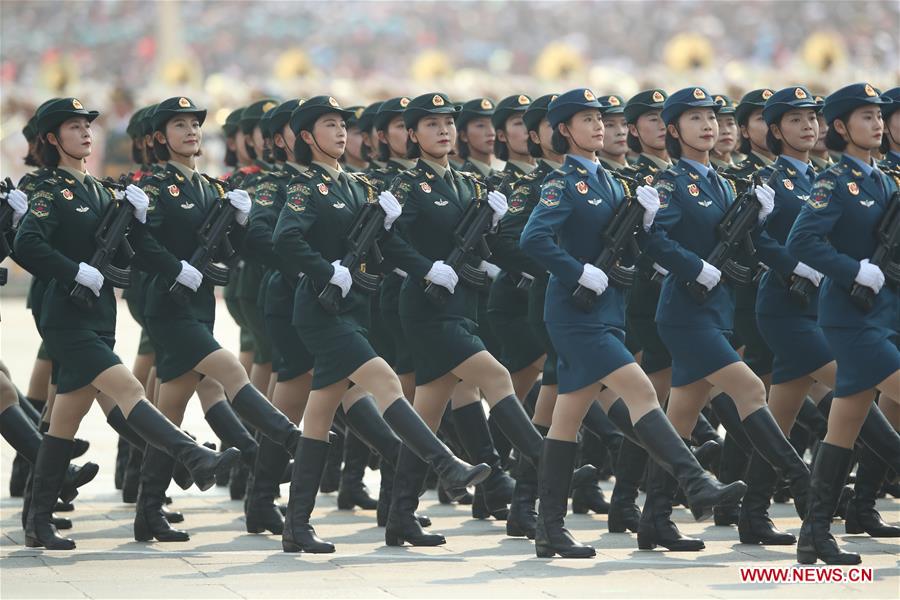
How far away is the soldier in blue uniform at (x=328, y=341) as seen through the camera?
24.5ft

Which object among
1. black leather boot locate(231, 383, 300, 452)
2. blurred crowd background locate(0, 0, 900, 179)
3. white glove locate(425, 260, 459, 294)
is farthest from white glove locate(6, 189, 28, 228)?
blurred crowd background locate(0, 0, 900, 179)

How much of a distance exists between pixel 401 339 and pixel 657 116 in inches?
64.5

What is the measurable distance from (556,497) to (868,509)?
155 cm

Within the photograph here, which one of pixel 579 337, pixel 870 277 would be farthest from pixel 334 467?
pixel 870 277

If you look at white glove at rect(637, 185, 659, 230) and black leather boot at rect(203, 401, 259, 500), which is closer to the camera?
white glove at rect(637, 185, 659, 230)

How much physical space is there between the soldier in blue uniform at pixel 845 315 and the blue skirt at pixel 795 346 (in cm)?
72

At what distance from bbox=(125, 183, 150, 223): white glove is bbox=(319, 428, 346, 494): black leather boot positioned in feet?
6.62

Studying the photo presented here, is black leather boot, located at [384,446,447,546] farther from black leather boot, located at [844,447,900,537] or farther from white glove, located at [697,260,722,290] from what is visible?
black leather boot, located at [844,447,900,537]

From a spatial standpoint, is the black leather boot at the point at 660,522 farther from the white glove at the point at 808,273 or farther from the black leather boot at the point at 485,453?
the white glove at the point at 808,273

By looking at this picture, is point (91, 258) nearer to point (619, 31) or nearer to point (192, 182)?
point (192, 182)

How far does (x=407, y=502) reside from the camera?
7781 mm

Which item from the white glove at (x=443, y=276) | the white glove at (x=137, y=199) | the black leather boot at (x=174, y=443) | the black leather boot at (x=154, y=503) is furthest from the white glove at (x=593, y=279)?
the black leather boot at (x=154, y=503)

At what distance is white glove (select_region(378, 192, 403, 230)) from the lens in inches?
302

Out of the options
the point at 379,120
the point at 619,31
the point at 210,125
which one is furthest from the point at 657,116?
the point at 619,31
